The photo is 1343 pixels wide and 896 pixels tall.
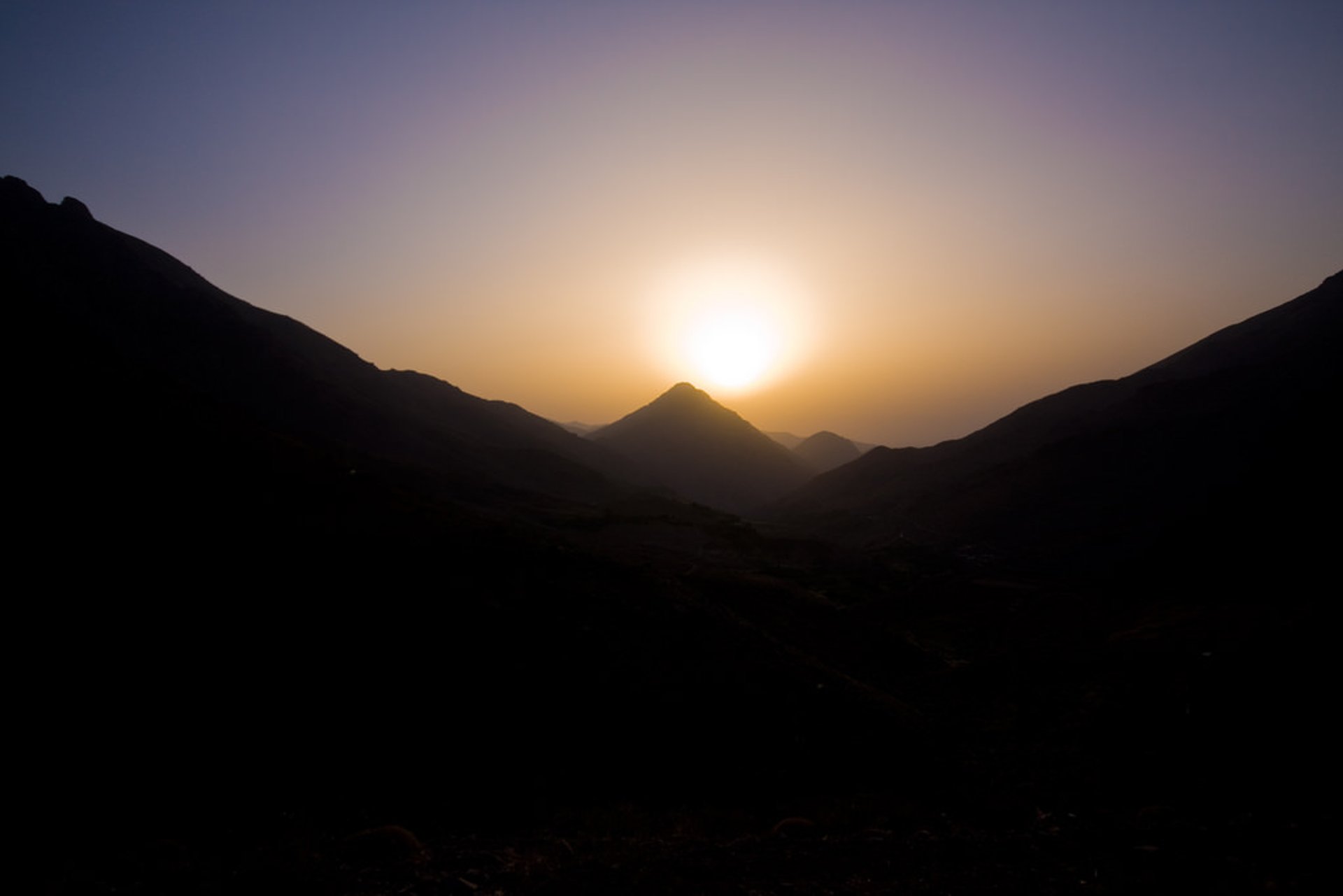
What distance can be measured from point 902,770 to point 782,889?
1055 cm

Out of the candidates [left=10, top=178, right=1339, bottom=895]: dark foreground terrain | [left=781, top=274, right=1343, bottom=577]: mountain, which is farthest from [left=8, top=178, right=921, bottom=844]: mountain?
[left=781, top=274, right=1343, bottom=577]: mountain

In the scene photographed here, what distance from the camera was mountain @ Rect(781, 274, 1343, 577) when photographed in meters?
60.3

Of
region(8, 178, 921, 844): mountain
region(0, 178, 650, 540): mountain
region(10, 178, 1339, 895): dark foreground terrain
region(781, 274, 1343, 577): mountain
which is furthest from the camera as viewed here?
region(781, 274, 1343, 577): mountain

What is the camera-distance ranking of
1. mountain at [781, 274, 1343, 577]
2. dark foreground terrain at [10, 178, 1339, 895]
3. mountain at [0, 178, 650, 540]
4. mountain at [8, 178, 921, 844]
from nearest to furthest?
dark foreground terrain at [10, 178, 1339, 895], mountain at [8, 178, 921, 844], mountain at [0, 178, 650, 540], mountain at [781, 274, 1343, 577]

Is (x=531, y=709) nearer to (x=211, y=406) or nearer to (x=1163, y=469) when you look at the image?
(x=211, y=406)

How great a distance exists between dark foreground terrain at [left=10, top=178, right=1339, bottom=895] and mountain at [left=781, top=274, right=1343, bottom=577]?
13155 millimetres

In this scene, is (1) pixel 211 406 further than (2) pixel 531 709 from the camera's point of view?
Yes

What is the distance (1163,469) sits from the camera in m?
82.6

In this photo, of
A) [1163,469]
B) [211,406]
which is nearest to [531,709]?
[211,406]

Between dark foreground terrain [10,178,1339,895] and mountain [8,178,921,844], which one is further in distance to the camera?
mountain [8,178,921,844]

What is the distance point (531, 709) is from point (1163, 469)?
3616 inches

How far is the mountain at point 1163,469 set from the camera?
6031cm

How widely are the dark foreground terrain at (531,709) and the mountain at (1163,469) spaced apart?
518 inches

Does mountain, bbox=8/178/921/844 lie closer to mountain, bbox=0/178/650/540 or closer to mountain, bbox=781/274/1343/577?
mountain, bbox=0/178/650/540
